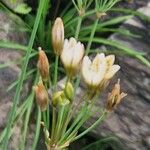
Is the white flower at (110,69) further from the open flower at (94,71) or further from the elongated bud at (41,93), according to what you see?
the elongated bud at (41,93)

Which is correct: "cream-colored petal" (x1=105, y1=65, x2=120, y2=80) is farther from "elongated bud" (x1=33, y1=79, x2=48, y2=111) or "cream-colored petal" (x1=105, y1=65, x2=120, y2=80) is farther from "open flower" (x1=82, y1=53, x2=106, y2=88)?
"elongated bud" (x1=33, y1=79, x2=48, y2=111)

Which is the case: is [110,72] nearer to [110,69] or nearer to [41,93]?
[110,69]

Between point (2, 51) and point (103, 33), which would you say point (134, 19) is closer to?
point (103, 33)

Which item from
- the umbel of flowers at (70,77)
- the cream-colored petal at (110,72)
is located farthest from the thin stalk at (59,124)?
the cream-colored petal at (110,72)

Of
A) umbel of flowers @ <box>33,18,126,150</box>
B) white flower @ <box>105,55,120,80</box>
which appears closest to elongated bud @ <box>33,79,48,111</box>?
umbel of flowers @ <box>33,18,126,150</box>

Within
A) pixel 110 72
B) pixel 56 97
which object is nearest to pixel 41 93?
pixel 56 97

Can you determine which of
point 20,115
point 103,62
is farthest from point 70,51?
point 20,115

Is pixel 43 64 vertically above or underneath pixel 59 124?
above
